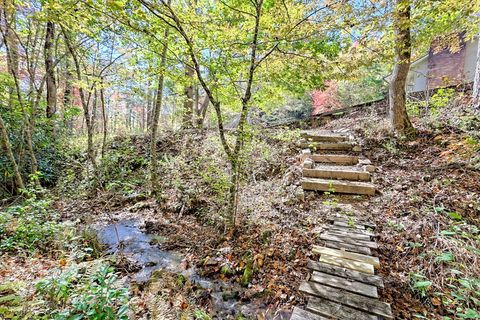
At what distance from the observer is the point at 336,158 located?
532cm

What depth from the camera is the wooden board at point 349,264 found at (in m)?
2.39

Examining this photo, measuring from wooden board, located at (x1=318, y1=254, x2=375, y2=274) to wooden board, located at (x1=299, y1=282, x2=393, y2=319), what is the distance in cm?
34

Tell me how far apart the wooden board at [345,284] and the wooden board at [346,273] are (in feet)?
0.16

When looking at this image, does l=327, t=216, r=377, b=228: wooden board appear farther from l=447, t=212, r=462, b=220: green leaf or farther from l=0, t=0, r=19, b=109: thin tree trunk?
l=0, t=0, r=19, b=109: thin tree trunk

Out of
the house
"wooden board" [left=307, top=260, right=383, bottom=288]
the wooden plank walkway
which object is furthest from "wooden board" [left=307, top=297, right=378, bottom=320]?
the house

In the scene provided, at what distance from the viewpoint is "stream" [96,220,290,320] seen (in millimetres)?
2512

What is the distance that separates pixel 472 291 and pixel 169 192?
5.84 m

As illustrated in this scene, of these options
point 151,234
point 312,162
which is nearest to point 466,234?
point 312,162

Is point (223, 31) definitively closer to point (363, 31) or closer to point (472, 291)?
point (363, 31)

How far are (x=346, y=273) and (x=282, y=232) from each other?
1.15 m

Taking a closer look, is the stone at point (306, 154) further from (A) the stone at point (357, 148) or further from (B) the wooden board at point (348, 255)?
(B) the wooden board at point (348, 255)

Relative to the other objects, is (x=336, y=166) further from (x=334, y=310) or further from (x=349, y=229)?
(x=334, y=310)

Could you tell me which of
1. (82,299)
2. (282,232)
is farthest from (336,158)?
Result: (82,299)

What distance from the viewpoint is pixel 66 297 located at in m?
2.03
